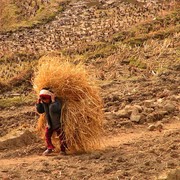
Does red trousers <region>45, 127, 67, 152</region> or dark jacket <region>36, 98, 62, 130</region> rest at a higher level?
dark jacket <region>36, 98, 62, 130</region>

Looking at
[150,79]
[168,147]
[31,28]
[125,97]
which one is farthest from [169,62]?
[31,28]

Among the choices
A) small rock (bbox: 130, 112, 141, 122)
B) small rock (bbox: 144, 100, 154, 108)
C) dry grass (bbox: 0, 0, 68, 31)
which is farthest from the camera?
dry grass (bbox: 0, 0, 68, 31)

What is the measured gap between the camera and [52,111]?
6.32m

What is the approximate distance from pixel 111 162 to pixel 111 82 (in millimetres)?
4872

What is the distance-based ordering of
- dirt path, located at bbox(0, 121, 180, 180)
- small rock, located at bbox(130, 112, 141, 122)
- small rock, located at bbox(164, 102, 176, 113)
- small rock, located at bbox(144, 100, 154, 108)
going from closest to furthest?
dirt path, located at bbox(0, 121, 180, 180) → small rock, located at bbox(130, 112, 141, 122) → small rock, located at bbox(164, 102, 176, 113) → small rock, located at bbox(144, 100, 154, 108)

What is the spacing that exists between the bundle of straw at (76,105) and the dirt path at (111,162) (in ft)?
0.68

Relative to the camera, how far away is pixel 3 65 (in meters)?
13.2

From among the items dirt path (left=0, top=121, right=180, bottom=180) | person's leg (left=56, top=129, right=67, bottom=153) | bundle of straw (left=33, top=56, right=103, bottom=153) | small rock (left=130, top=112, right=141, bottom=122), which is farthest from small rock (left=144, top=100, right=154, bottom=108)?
person's leg (left=56, top=129, right=67, bottom=153)

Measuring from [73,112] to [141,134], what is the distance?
163 centimetres

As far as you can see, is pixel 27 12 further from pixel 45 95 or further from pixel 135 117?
pixel 45 95

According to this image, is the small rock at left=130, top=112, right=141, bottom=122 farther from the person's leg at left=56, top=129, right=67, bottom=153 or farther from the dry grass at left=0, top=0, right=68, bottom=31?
the dry grass at left=0, top=0, right=68, bottom=31

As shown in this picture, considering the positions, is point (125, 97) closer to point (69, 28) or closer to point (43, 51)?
point (43, 51)

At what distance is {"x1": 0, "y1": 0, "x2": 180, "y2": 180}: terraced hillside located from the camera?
18.6ft

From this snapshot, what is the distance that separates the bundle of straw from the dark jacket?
0.21ft
